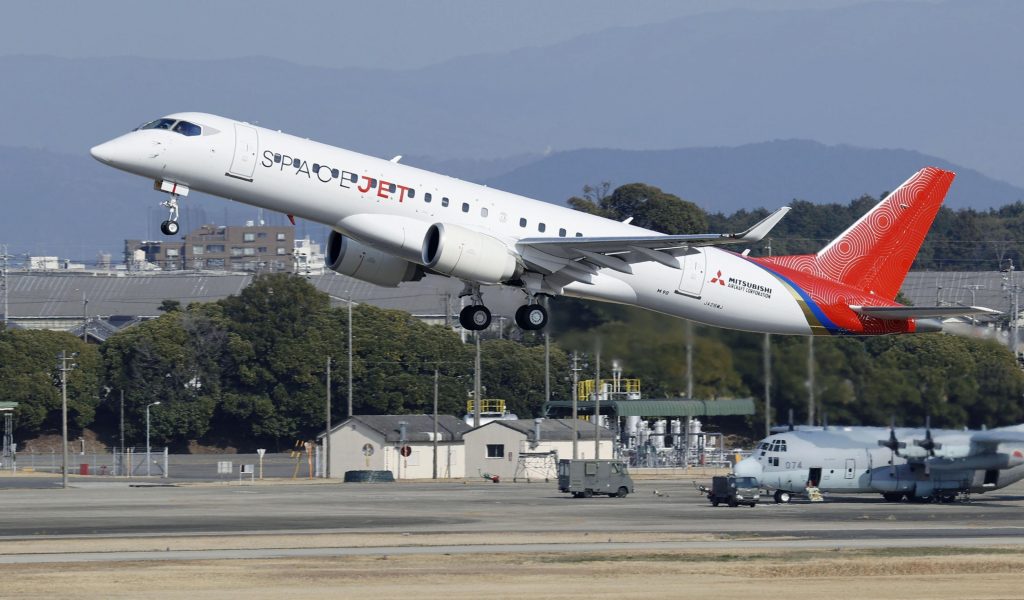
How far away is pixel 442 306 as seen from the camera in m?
152

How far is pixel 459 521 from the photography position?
56.0 m

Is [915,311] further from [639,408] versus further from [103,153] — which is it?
[639,408]

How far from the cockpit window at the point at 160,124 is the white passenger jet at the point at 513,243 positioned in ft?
0.17

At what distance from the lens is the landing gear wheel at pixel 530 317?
48.0 meters

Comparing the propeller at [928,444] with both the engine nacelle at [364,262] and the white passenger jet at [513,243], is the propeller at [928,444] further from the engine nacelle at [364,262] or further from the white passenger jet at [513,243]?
the engine nacelle at [364,262]

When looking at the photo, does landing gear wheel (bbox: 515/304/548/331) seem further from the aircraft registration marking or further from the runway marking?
the runway marking

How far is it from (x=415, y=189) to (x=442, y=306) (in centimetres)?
10647

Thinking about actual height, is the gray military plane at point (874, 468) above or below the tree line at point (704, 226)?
below

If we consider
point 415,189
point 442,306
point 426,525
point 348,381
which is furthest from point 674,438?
point 442,306

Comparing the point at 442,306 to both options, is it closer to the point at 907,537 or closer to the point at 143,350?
the point at 143,350

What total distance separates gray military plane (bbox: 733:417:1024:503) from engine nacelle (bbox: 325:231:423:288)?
76.6 ft

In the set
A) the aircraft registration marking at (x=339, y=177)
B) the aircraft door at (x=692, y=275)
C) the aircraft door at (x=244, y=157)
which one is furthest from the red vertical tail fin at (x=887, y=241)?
the aircraft door at (x=244, y=157)

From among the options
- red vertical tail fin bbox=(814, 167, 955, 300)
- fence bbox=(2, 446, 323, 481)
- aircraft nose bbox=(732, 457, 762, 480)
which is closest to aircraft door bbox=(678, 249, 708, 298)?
red vertical tail fin bbox=(814, 167, 955, 300)

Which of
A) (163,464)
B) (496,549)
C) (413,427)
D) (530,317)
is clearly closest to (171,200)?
(530,317)
